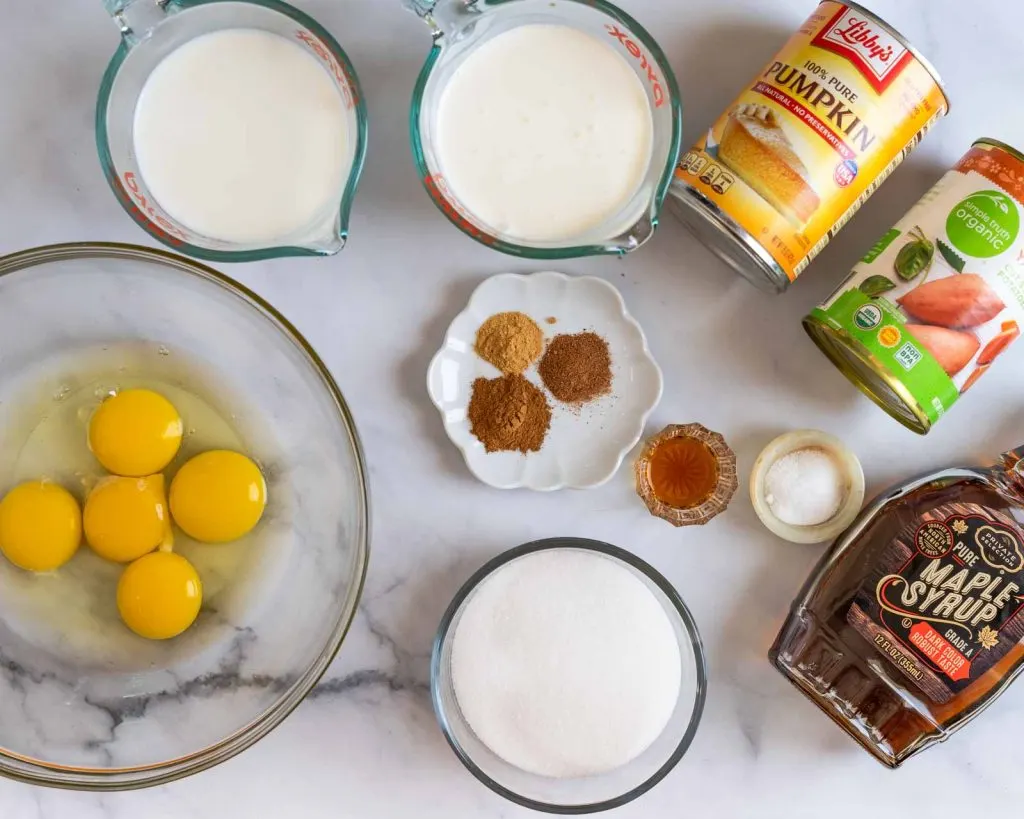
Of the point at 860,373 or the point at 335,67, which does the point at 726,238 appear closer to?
A: the point at 860,373

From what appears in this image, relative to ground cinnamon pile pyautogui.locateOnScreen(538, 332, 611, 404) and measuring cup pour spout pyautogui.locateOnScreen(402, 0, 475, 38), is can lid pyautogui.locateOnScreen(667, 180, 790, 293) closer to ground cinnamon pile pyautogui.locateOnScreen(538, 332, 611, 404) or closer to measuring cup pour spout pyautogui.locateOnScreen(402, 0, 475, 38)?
ground cinnamon pile pyautogui.locateOnScreen(538, 332, 611, 404)

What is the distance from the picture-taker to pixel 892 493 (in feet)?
4.21

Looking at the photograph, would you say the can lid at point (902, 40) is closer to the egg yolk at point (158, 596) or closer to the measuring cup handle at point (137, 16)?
the measuring cup handle at point (137, 16)

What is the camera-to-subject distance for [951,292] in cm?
113

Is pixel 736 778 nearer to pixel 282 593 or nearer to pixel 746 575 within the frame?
pixel 746 575

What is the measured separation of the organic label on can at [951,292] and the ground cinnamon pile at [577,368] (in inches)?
13.2

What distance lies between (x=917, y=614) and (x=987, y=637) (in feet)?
0.31

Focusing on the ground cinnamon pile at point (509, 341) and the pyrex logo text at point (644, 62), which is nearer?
the pyrex logo text at point (644, 62)

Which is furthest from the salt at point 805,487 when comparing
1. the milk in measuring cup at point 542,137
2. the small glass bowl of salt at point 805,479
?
the milk in measuring cup at point 542,137

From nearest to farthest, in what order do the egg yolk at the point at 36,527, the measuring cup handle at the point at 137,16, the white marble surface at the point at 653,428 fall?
the measuring cup handle at the point at 137,16 → the egg yolk at the point at 36,527 → the white marble surface at the point at 653,428

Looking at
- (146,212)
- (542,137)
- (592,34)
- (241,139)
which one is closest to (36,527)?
(146,212)

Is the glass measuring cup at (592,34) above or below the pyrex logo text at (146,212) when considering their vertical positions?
above

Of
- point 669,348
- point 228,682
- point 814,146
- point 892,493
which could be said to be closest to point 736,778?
point 892,493

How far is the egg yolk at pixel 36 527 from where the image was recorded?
1.21m
